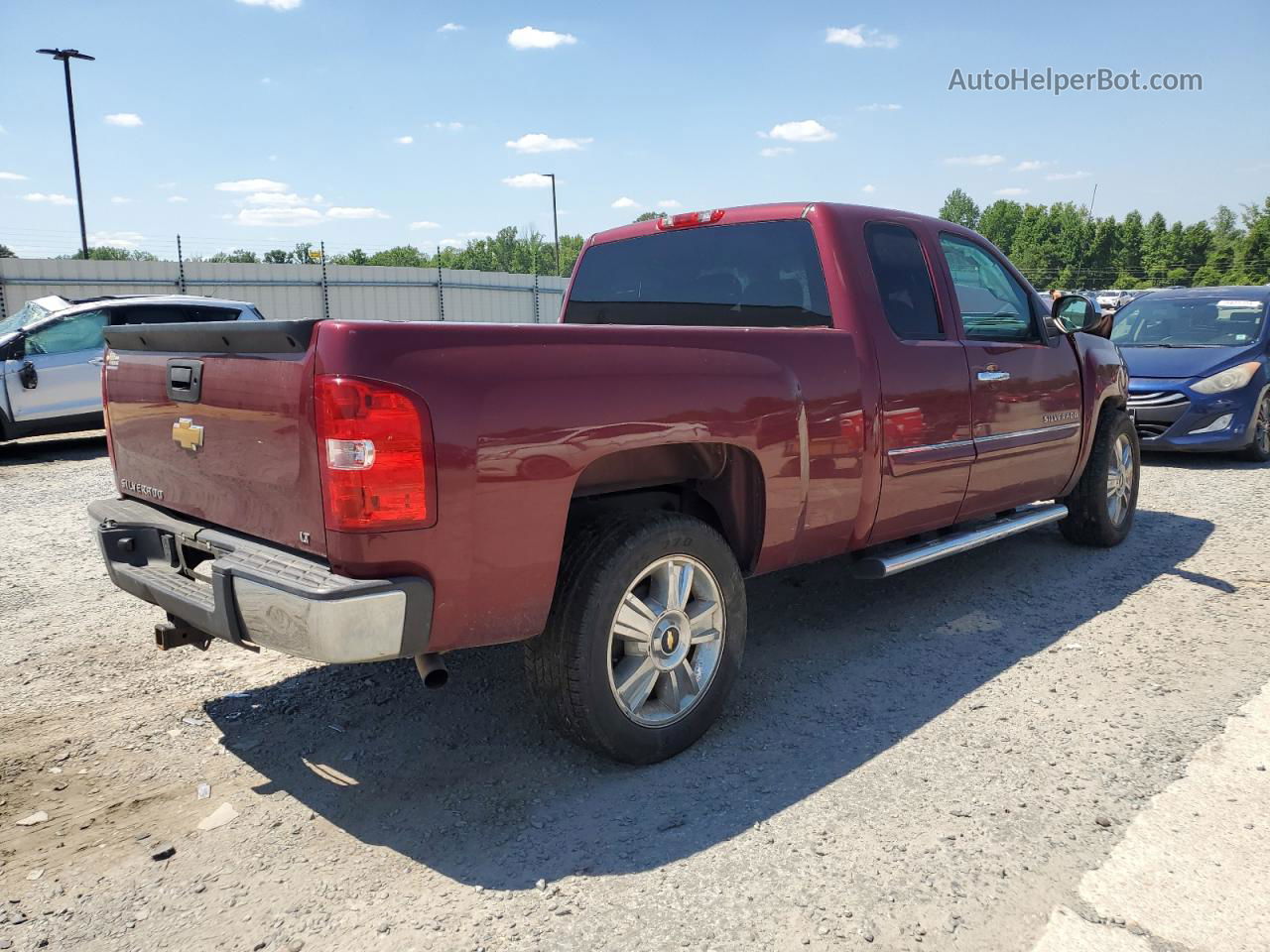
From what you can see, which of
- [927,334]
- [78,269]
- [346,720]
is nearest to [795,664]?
[927,334]

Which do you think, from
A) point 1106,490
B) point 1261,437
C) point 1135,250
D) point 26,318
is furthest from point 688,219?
point 1135,250

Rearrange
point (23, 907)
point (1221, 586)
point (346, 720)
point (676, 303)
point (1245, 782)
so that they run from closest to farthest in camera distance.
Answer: point (23, 907) < point (1245, 782) < point (346, 720) < point (676, 303) < point (1221, 586)

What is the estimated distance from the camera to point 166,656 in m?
4.19

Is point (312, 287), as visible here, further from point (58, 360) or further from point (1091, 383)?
point (1091, 383)

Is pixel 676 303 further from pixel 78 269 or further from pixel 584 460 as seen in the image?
pixel 78 269

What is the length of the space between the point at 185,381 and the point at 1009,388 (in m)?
3.77

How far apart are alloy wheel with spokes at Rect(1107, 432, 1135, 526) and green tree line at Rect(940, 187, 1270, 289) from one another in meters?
77.2

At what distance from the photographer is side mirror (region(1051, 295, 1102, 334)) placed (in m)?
5.27

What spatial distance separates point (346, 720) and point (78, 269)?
65.9 ft

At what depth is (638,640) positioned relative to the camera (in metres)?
A: 3.09

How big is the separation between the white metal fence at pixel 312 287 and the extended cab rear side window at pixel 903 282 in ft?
39.6

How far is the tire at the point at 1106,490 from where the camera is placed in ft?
19.0

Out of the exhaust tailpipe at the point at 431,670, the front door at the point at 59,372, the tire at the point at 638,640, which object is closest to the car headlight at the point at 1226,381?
the tire at the point at 638,640

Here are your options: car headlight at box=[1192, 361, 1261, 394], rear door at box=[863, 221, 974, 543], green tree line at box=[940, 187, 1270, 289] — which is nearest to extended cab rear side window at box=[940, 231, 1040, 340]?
rear door at box=[863, 221, 974, 543]
